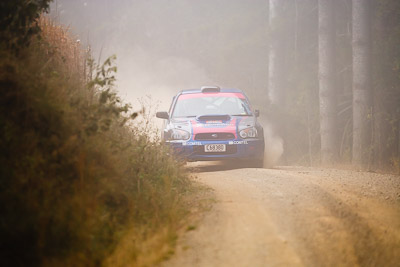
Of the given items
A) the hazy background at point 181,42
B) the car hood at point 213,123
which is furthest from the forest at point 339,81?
the car hood at point 213,123

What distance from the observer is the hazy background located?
29.6 metres

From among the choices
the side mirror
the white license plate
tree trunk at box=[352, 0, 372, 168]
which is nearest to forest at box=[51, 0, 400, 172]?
tree trunk at box=[352, 0, 372, 168]

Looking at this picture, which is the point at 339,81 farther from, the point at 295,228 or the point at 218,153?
the point at 295,228

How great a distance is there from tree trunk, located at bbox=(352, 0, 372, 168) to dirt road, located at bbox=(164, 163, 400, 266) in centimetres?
928

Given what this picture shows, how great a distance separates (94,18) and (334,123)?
105 feet

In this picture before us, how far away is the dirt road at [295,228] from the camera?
5.07m

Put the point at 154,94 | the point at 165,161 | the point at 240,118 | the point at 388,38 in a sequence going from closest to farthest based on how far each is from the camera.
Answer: the point at 165,161 → the point at 240,118 → the point at 388,38 → the point at 154,94

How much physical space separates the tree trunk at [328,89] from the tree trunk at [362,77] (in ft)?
4.85

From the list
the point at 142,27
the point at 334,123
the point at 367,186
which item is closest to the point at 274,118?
the point at 334,123

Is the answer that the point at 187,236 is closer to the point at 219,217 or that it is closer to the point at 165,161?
the point at 219,217

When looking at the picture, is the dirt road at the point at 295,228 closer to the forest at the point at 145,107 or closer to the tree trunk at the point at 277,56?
the forest at the point at 145,107

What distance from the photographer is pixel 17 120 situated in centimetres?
530

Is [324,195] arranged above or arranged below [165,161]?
below

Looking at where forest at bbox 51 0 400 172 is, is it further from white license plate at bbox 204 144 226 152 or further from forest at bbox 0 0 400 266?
white license plate at bbox 204 144 226 152
